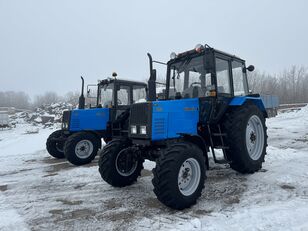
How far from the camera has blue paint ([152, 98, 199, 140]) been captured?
443cm

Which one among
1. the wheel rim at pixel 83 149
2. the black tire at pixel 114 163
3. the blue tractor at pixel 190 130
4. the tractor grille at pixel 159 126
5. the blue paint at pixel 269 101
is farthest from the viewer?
the blue paint at pixel 269 101

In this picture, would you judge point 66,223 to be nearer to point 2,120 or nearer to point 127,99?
point 127,99

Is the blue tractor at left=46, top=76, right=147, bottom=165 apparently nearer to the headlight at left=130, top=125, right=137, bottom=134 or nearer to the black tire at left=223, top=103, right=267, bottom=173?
the headlight at left=130, top=125, right=137, bottom=134

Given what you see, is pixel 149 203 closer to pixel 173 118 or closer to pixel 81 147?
pixel 173 118

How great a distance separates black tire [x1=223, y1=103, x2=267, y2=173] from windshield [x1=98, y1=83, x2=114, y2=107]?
446 centimetres

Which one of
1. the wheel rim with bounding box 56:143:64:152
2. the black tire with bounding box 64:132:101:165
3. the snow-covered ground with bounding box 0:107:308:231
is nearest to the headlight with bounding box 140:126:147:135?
the snow-covered ground with bounding box 0:107:308:231

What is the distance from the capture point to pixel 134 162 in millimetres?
5395

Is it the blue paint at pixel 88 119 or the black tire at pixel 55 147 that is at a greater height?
the blue paint at pixel 88 119

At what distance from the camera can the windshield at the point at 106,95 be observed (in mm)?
8805

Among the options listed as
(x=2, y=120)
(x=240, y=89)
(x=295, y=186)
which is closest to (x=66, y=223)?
(x=295, y=186)

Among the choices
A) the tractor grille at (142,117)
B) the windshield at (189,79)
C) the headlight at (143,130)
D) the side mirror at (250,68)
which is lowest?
the headlight at (143,130)

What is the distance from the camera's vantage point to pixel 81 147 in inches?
313

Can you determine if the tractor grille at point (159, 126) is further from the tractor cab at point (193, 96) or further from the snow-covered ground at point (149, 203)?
the snow-covered ground at point (149, 203)

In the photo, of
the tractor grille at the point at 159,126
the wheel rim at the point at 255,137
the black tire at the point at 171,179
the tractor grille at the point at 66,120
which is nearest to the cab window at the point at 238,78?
the wheel rim at the point at 255,137
